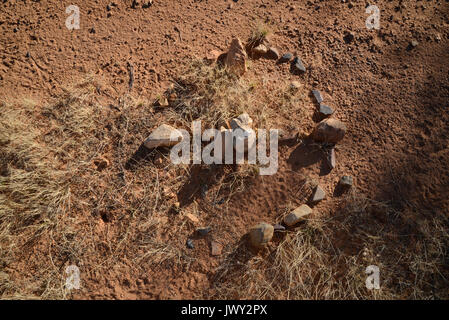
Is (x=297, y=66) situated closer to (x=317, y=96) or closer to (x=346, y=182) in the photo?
(x=317, y=96)

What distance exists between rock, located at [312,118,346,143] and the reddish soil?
0.12 m

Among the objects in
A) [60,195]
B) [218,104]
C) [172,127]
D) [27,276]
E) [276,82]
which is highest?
[276,82]

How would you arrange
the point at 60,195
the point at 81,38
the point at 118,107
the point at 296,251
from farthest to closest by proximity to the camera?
1. the point at 81,38
2. the point at 118,107
3. the point at 60,195
4. the point at 296,251

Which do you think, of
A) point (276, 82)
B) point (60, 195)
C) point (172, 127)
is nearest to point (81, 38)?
point (172, 127)

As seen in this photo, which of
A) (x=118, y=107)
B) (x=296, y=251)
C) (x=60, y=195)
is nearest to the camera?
(x=296, y=251)

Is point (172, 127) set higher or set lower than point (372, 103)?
lower

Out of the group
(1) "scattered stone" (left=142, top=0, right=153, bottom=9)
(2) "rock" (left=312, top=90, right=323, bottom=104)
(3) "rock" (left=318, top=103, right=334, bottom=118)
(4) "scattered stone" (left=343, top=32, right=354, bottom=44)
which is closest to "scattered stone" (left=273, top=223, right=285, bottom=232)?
(3) "rock" (left=318, top=103, right=334, bottom=118)

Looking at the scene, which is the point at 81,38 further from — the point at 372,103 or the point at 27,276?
the point at 372,103

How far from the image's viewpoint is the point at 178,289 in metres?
2.52

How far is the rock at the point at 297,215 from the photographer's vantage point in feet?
8.33

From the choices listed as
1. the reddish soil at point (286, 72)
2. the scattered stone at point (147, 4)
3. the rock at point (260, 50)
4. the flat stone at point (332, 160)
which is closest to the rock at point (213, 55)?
the reddish soil at point (286, 72)

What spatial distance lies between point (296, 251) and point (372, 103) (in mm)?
1402

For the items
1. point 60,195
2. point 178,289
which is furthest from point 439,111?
point 60,195

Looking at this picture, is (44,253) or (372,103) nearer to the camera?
(44,253)
